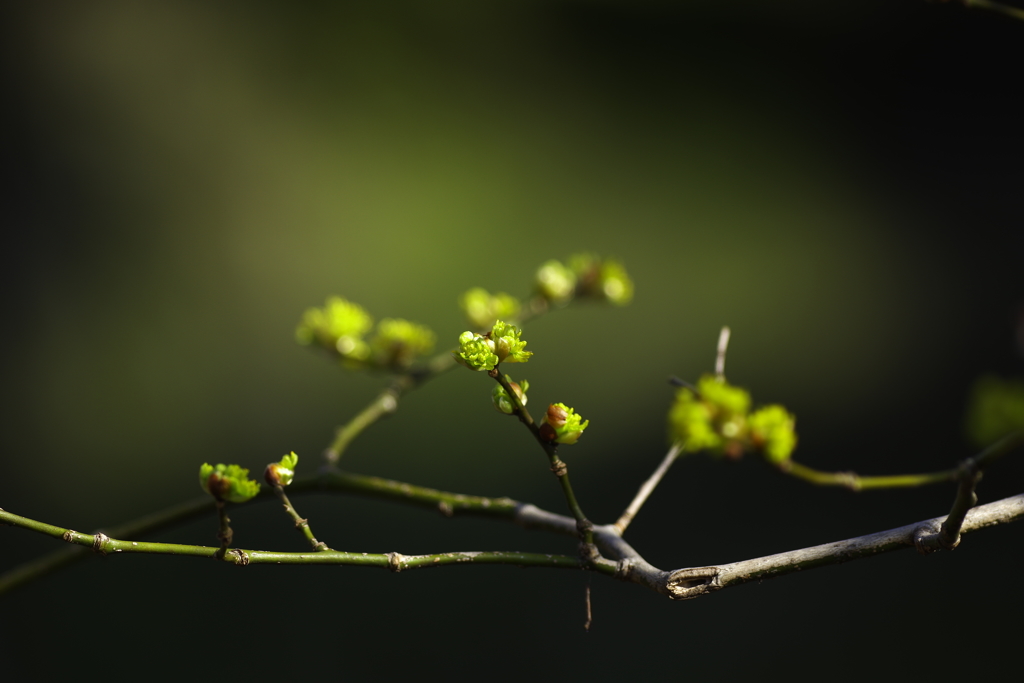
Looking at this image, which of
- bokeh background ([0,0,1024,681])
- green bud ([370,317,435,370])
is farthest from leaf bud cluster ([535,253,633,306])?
bokeh background ([0,0,1024,681])

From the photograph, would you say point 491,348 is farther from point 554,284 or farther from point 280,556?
point 554,284

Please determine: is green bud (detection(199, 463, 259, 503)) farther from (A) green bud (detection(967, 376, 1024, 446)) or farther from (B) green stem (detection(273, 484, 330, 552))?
(A) green bud (detection(967, 376, 1024, 446))

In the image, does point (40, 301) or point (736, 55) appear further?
point (736, 55)

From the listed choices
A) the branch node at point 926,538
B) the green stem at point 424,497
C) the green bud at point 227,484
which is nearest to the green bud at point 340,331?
the green stem at point 424,497

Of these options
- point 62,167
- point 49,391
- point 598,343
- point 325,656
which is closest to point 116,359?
point 49,391

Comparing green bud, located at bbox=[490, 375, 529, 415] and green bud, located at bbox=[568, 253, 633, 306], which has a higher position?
green bud, located at bbox=[568, 253, 633, 306]

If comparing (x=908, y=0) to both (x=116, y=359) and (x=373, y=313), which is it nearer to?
(x=373, y=313)

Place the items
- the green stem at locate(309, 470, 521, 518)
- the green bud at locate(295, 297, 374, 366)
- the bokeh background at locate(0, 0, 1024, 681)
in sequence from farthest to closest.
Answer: the bokeh background at locate(0, 0, 1024, 681) → the green bud at locate(295, 297, 374, 366) → the green stem at locate(309, 470, 521, 518)
